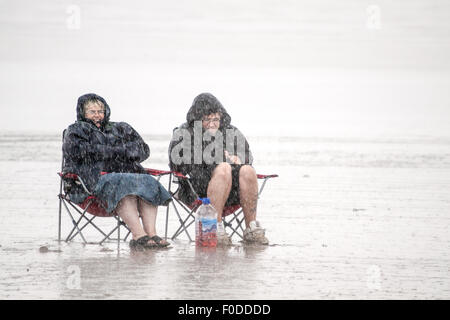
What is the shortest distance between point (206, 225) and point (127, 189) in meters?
0.63

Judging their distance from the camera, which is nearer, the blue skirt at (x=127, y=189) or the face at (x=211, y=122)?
the blue skirt at (x=127, y=189)

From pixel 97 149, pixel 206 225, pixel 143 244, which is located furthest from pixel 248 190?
pixel 97 149

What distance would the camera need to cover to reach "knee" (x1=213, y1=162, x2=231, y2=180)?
662 cm

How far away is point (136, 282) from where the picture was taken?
16.4 ft

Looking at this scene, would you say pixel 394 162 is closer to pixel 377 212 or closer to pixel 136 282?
pixel 377 212

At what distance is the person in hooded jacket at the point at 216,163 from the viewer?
21.7ft

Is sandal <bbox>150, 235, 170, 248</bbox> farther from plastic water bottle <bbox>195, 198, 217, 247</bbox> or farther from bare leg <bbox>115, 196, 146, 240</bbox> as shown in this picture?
plastic water bottle <bbox>195, 198, 217, 247</bbox>

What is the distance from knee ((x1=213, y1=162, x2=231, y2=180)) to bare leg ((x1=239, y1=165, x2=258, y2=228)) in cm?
10

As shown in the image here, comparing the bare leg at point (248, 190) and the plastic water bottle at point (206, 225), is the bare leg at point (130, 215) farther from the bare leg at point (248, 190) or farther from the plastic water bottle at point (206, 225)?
the bare leg at point (248, 190)

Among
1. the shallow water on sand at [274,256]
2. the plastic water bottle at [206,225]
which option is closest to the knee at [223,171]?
the plastic water bottle at [206,225]

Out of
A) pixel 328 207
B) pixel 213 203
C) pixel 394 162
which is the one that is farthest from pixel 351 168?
pixel 213 203

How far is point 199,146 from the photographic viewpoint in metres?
6.82

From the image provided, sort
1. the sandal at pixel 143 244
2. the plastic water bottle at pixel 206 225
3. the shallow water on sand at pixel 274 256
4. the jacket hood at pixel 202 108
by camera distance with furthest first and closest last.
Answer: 1. the jacket hood at pixel 202 108
2. the plastic water bottle at pixel 206 225
3. the sandal at pixel 143 244
4. the shallow water on sand at pixel 274 256
